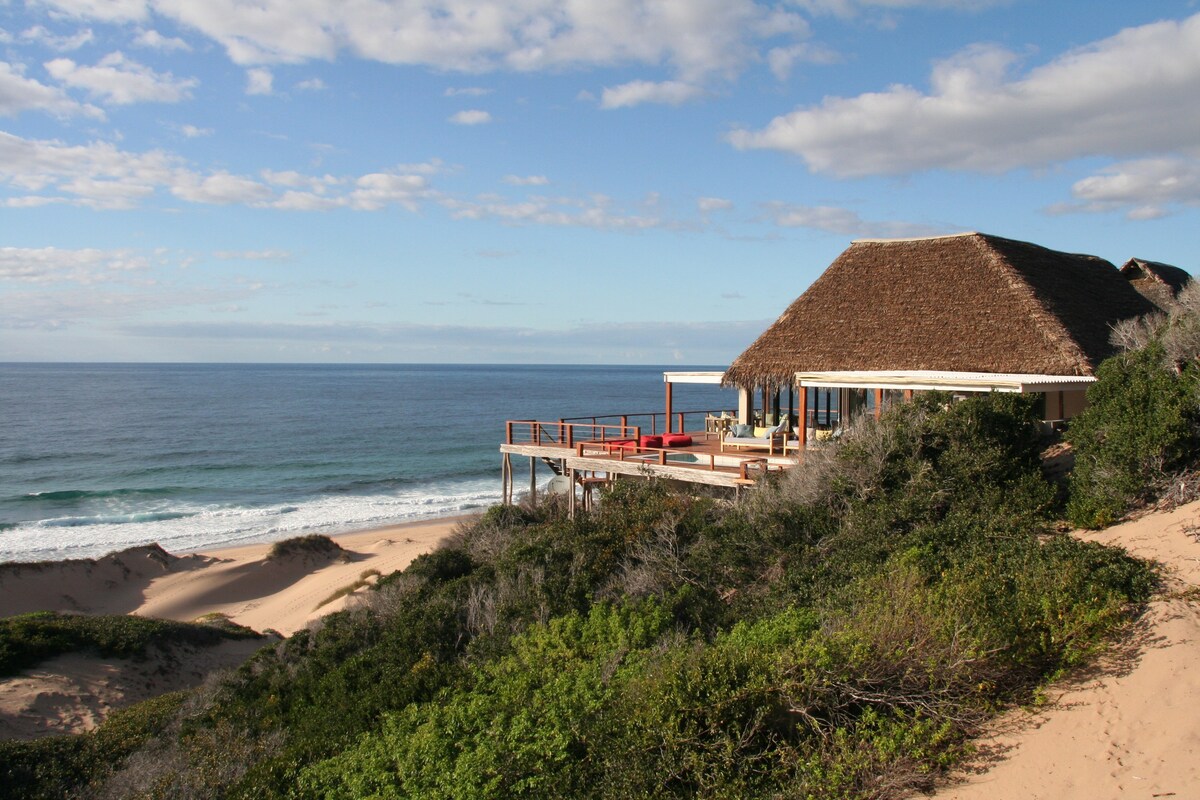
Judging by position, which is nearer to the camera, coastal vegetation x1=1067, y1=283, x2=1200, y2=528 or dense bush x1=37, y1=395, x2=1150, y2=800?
dense bush x1=37, y1=395, x2=1150, y2=800

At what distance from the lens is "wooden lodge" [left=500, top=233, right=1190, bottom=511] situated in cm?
1529

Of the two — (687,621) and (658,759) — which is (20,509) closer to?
(687,621)

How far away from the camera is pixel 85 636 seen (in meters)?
15.0

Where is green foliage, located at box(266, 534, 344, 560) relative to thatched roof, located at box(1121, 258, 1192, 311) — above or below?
below

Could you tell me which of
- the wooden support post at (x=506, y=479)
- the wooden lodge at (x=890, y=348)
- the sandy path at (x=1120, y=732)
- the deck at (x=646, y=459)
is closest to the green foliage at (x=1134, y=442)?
the wooden lodge at (x=890, y=348)

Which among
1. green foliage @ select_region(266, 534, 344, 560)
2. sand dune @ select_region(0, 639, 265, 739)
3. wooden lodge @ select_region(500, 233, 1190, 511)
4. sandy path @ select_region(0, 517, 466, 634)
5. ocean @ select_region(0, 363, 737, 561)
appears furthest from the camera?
ocean @ select_region(0, 363, 737, 561)

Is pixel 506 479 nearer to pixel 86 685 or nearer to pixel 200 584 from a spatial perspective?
pixel 200 584

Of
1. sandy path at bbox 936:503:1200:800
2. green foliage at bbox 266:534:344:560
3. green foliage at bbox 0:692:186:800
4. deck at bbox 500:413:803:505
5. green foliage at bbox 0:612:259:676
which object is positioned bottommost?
green foliage at bbox 266:534:344:560

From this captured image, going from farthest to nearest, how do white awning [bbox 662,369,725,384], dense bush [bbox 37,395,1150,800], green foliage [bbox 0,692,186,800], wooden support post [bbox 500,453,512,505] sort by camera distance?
wooden support post [bbox 500,453,512,505], white awning [bbox 662,369,725,384], green foliage [bbox 0,692,186,800], dense bush [bbox 37,395,1150,800]

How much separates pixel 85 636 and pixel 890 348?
16.3 metres

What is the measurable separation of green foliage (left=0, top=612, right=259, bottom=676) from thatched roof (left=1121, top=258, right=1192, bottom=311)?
2557 centimetres

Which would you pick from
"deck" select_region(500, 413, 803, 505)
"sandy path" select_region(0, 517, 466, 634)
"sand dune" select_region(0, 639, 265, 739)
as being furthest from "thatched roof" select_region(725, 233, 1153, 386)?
"sand dune" select_region(0, 639, 265, 739)

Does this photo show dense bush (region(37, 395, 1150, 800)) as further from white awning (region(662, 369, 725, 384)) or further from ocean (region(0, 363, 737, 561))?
ocean (region(0, 363, 737, 561))

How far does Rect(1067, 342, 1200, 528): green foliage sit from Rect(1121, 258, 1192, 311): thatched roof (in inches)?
589
